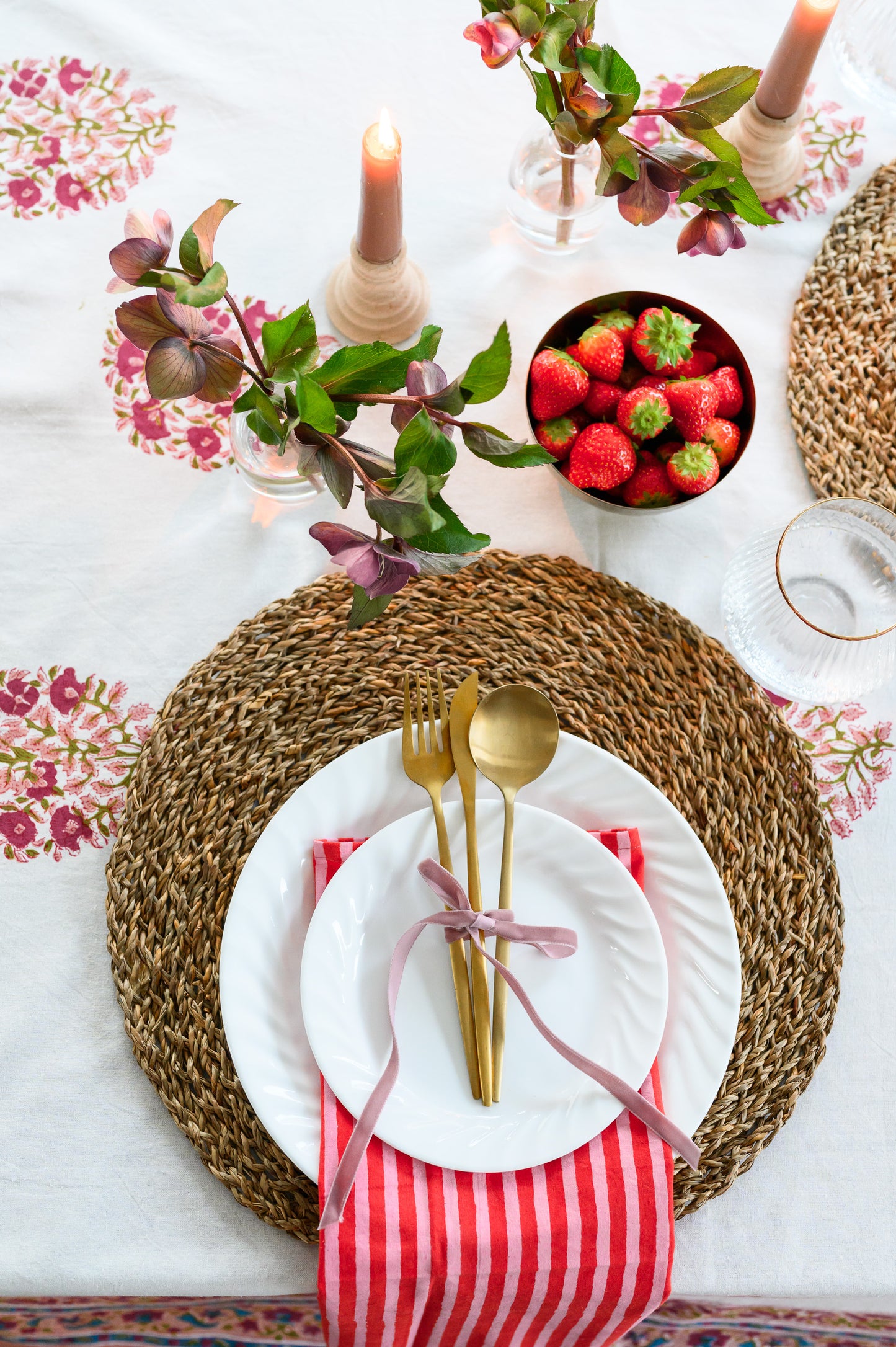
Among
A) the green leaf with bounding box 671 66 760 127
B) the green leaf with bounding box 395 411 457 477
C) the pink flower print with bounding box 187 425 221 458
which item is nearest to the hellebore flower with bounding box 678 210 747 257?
the green leaf with bounding box 671 66 760 127

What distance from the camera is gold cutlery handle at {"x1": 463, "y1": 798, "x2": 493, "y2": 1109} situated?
2.30ft

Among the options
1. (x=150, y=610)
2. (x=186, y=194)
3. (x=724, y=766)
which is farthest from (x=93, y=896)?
(x=186, y=194)

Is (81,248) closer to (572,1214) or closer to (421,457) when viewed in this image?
(421,457)

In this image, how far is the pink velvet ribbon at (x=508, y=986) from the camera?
68cm

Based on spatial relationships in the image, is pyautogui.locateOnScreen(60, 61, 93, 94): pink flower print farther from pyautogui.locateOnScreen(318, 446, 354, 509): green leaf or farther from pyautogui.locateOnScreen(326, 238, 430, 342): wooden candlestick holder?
pyautogui.locateOnScreen(318, 446, 354, 509): green leaf

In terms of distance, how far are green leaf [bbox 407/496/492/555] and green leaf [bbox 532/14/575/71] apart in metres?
0.30

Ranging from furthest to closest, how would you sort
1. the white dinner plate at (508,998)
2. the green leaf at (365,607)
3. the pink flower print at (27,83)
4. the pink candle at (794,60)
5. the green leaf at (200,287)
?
the pink flower print at (27,83), the pink candle at (794,60), the white dinner plate at (508,998), the green leaf at (365,607), the green leaf at (200,287)

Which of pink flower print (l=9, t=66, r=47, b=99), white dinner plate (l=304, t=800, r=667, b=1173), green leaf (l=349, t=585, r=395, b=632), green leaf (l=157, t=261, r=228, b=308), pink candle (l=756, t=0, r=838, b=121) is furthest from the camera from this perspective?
pink flower print (l=9, t=66, r=47, b=99)

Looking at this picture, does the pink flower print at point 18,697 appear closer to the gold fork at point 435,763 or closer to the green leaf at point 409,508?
the gold fork at point 435,763

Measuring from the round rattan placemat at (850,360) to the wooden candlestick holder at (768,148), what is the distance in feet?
0.20

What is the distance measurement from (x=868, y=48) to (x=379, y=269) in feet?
1.68

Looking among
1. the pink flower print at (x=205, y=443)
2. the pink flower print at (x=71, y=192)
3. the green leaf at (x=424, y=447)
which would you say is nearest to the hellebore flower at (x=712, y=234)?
the green leaf at (x=424, y=447)

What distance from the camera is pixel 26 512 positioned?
0.84 metres

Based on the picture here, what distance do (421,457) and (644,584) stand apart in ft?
1.18
